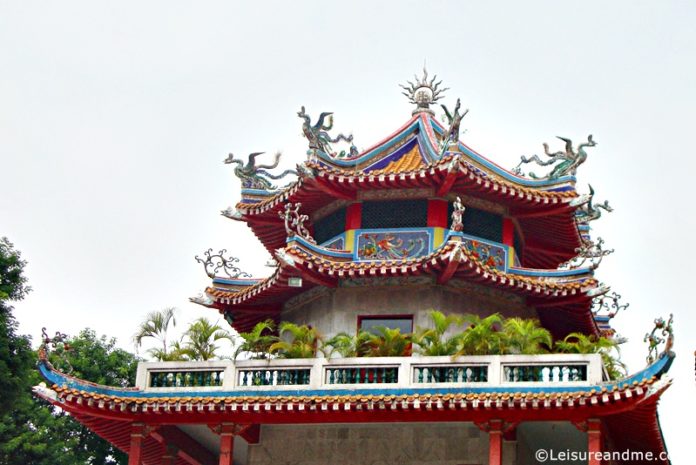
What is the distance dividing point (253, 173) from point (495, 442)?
1091cm

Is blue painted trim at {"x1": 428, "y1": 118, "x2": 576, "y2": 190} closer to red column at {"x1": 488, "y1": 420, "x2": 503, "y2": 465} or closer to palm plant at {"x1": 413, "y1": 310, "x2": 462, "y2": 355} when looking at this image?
palm plant at {"x1": 413, "y1": 310, "x2": 462, "y2": 355}

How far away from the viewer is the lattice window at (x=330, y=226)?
3369 cm

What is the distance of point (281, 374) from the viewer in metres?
29.3

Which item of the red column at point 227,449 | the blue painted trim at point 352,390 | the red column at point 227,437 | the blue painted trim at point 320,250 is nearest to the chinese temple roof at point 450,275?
the blue painted trim at point 320,250

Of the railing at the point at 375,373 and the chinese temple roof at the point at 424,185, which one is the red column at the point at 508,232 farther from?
the railing at the point at 375,373

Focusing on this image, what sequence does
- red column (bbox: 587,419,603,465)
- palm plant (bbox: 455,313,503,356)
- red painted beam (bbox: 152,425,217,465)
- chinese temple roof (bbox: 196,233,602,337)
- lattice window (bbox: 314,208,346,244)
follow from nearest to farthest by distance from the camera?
red column (bbox: 587,419,603,465) → palm plant (bbox: 455,313,503,356) → chinese temple roof (bbox: 196,233,602,337) → red painted beam (bbox: 152,425,217,465) → lattice window (bbox: 314,208,346,244)

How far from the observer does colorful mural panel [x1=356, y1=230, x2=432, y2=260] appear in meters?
32.3

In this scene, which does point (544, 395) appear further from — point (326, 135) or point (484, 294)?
point (326, 135)

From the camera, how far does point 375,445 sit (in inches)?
1178

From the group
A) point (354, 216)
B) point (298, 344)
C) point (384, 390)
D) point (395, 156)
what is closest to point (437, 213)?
point (354, 216)

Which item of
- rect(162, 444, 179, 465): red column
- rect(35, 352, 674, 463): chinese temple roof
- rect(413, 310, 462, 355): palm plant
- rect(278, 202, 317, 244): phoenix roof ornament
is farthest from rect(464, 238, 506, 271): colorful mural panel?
rect(162, 444, 179, 465): red column

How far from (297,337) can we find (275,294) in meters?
2.92

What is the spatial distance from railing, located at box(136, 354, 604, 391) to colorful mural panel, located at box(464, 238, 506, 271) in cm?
456

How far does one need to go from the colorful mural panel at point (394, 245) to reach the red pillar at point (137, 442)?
6615 millimetres
